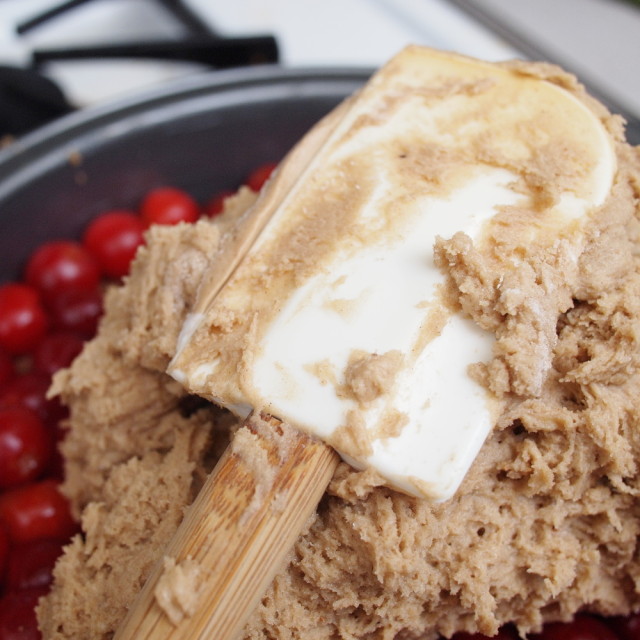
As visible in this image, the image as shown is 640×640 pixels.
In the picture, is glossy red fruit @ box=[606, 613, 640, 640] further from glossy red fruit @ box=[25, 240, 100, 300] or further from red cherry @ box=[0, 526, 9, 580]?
glossy red fruit @ box=[25, 240, 100, 300]

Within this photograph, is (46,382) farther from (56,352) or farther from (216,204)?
(216,204)

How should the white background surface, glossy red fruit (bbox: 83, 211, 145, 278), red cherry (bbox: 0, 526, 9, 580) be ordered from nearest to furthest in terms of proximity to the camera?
red cherry (bbox: 0, 526, 9, 580) < glossy red fruit (bbox: 83, 211, 145, 278) < the white background surface

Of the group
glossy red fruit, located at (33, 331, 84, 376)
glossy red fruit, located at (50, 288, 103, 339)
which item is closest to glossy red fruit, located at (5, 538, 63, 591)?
glossy red fruit, located at (33, 331, 84, 376)

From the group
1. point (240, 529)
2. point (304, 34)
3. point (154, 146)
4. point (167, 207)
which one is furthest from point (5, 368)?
point (304, 34)

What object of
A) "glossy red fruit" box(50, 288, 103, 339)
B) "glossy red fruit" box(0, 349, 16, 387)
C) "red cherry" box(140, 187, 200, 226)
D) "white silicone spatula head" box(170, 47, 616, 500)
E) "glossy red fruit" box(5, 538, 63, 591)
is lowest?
"glossy red fruit" box(0, 349, 16, 387)

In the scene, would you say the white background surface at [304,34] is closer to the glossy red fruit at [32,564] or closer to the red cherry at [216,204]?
the red cherry at [216,204]

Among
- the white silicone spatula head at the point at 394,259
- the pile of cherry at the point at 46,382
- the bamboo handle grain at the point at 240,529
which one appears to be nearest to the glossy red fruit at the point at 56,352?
the pile of cherry at the point at 46,382
